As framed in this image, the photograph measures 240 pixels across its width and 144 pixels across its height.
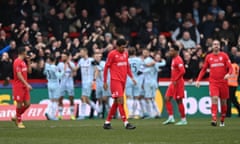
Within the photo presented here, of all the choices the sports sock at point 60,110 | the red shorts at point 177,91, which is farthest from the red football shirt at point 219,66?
the sports sock at point 60,110

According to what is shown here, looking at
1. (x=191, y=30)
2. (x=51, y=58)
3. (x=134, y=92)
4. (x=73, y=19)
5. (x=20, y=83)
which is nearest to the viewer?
(x=20, y=83)

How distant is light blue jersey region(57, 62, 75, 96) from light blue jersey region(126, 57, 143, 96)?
7.57 ft

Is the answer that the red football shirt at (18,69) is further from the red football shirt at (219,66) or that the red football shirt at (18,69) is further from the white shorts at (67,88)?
the white shorts at (67,88)

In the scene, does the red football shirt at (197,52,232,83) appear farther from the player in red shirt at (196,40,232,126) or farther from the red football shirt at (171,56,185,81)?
the red football shirt at (171,56,185,81)

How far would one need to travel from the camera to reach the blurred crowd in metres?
32.5

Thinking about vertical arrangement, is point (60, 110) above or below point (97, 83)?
below

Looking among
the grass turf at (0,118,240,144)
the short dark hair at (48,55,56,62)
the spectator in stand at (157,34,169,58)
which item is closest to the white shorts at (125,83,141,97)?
the spectator in stand at (157,34,169,58)

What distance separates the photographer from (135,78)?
32188 mm

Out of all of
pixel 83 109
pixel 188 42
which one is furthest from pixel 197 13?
pixel 83 109

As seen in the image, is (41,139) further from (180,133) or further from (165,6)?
(165,6)

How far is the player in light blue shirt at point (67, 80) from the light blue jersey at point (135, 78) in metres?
2.30

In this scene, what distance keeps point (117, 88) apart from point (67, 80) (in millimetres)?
9546

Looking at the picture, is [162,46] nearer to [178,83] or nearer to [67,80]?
[67,80]

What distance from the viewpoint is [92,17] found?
36.0 m
